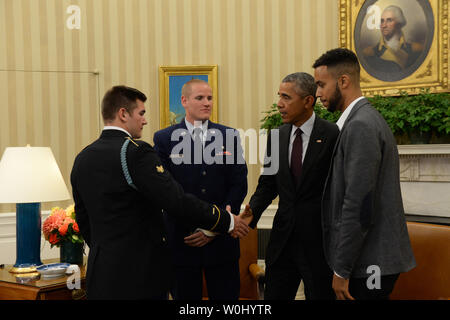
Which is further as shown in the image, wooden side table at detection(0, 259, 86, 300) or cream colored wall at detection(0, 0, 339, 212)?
cream colored wall at detection(0, 0, 339, 212)

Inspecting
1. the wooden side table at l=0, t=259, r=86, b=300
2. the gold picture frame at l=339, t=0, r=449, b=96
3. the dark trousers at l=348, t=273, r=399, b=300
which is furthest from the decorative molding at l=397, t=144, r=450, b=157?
the wooden side table at l=0, t=259, r=86, b=300

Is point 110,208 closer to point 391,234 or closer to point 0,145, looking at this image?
point 391,234

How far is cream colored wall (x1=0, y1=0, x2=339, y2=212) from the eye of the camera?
4621mm

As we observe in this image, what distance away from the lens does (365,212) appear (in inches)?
69.4

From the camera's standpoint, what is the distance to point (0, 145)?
4535mm

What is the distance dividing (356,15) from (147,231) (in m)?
3.47

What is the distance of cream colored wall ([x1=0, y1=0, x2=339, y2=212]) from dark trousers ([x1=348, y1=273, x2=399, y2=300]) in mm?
2909

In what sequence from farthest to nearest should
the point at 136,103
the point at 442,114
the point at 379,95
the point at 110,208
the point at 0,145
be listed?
the point at 0,145
the point at 379,95
the point at 442,114
the point at 136,103
the point at 110,208

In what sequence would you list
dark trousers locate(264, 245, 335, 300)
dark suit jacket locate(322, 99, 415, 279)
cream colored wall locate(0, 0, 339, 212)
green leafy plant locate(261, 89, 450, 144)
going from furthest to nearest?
cream colored wall locate(0, 0, 339, 212) < green leafy plant locate(261, 89, 450, 144) < dark trousers locate(264, 245, 335, 300) < dark suit jacket locate(322, 99, 415, 279)

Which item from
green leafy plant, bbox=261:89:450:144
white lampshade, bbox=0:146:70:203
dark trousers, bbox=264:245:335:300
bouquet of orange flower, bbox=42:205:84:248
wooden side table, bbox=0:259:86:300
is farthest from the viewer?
green leafy plant, bbox=261:89:450:144

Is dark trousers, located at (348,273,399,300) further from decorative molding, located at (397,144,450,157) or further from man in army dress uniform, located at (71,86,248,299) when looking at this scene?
decorative molding, located at (397,144,450,157)

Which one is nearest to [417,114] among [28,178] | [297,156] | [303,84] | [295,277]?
[303,84]

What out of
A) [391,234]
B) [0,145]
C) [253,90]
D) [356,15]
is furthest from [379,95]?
[0,145]

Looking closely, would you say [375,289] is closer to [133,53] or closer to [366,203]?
[366,203]
